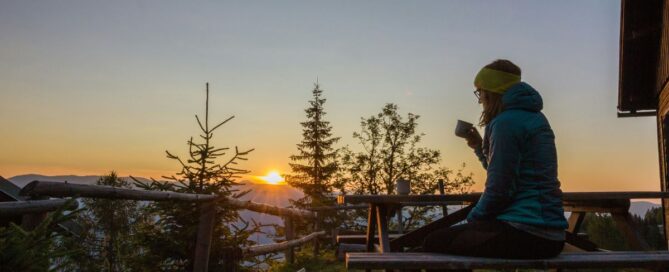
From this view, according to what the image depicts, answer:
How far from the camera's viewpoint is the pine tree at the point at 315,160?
1008 inches

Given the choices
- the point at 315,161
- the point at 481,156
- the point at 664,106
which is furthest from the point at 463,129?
the point at 315,161

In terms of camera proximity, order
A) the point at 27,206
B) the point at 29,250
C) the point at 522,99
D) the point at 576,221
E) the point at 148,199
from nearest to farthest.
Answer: the point at 29,250
the point at 27,206
the point at 522,99
the point at 148,199
the point at 576,221

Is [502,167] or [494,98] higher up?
[494,98]

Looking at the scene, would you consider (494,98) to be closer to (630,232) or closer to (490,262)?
(490,262)

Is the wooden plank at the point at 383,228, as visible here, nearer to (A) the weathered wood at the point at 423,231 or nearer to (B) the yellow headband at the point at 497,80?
(A) the weathered wood at the point at 423,231

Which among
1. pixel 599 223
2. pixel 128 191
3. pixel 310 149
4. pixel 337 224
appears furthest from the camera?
pixel 310 149

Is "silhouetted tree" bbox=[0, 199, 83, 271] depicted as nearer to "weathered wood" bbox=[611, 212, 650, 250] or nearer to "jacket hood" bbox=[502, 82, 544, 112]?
"jacket hood" bbox=[502, 82, 544, 112]

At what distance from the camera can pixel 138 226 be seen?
6.21m

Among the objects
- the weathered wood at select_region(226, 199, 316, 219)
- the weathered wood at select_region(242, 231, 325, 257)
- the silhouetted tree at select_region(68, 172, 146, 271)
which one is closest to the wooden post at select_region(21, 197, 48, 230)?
the silhouetted tree at select_region(68, 172, 146, 271)

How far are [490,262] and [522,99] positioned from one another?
992 millimetres

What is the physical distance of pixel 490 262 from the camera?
3.31m

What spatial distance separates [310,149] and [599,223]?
16.7 m

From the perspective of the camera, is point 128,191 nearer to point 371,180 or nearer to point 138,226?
point 138,226

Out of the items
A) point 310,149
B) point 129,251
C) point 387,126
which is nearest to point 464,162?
point 387,126
